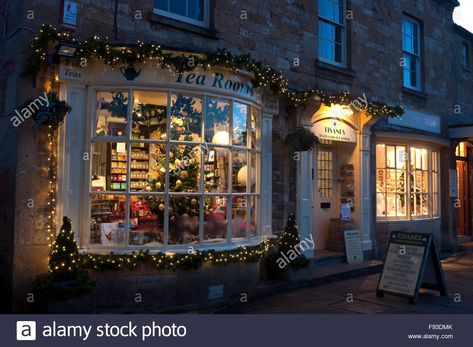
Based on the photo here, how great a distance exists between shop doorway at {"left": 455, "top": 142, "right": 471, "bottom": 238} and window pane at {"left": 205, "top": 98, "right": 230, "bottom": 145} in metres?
9.86

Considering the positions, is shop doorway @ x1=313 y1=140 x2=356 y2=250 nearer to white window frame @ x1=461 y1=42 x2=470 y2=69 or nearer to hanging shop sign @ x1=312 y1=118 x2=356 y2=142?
hanging shop sign @ x1=312 y1=118 x2=356 y2=142

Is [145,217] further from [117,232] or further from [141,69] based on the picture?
[141,69]

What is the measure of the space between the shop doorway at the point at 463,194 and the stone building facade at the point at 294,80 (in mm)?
194

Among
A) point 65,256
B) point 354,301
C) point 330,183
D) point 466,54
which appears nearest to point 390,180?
point 330,183

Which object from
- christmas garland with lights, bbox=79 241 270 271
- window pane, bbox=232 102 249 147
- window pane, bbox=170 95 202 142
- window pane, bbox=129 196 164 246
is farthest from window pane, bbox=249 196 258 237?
window pane, bbox=129 196 164 246

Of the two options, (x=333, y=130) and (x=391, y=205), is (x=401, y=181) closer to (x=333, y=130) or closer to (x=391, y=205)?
(x=391, y=205)

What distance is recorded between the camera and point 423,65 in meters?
12.4

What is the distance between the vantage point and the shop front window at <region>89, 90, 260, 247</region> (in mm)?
6461

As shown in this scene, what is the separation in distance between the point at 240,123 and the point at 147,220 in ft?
7.13

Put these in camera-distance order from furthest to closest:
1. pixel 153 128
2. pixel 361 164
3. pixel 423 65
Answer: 1. pixel 423 65
2. pixel 361 164
3. pixel 153 128

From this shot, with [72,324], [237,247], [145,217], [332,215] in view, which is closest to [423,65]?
[332,215]

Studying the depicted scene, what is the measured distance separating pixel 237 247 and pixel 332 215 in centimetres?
386

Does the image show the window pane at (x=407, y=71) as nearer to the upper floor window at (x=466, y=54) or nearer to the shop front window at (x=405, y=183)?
the shop front window at (x=405, y=183)

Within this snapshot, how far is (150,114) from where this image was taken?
21.9 ft
